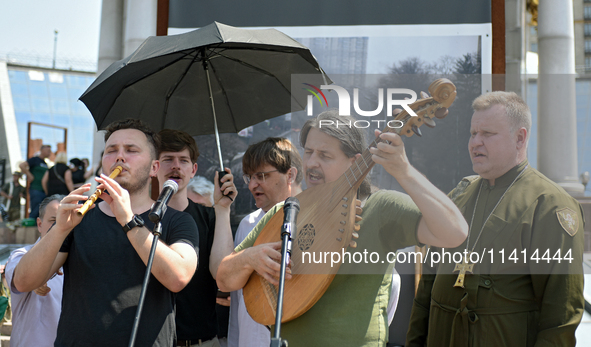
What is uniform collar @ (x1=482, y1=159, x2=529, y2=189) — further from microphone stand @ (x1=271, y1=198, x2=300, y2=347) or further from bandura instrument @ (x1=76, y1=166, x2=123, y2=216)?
bandura instrument @ (x1=76, y1=166, x2=123, y2=216)

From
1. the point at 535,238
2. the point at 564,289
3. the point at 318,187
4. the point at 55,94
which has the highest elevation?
the point at 55,94

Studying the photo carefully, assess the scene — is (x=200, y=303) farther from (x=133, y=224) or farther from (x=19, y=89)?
(x=19, y=89)

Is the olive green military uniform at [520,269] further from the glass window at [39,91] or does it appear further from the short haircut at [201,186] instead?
the glass window at [39,91]

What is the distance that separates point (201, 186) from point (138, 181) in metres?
1.94

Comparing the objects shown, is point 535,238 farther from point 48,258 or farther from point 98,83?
point 98,83

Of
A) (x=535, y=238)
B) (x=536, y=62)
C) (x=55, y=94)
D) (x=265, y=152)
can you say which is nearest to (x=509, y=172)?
(x=535, y=238)

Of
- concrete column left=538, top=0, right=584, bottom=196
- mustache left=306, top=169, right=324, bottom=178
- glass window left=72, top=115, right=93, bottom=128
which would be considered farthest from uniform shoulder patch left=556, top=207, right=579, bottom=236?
glass window left=72, top=115, right=93, bottom=128

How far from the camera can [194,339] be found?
2.62 metres

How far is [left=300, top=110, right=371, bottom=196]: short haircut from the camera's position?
2.06 m

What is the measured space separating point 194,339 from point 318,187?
1135 mm

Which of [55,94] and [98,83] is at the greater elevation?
[55,94]

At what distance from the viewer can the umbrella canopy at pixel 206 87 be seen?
9.68ft

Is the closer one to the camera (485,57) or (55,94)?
(485,57)

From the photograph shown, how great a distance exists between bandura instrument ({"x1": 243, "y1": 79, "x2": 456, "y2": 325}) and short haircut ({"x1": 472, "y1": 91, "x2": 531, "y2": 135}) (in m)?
0.34
